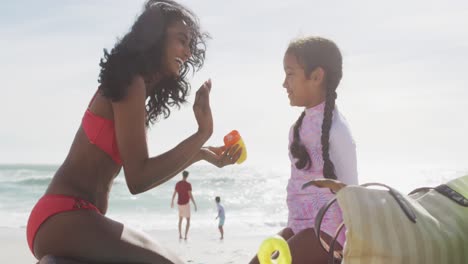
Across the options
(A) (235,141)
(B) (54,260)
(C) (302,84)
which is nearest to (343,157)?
(C) (302,84)

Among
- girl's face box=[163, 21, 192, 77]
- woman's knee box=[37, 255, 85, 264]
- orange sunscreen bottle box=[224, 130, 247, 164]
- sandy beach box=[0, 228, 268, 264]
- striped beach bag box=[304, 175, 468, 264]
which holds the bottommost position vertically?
sandy beach box=[0, 228, 268, 264]

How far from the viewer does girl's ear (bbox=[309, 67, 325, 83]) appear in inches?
114

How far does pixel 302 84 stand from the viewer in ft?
9.57

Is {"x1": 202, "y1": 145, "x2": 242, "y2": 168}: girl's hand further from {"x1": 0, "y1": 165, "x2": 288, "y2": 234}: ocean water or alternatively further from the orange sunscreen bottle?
{"x1": 0, "y1": 165, "x2": 288, "y2": 234}: ocean water

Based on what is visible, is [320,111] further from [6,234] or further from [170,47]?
[6,234]

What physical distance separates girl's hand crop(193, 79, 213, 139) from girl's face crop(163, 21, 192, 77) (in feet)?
0.65

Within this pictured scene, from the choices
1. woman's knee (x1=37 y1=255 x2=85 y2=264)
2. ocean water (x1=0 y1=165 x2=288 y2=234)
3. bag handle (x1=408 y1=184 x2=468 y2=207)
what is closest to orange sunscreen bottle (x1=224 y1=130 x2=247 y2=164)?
woman's knee (x1=37 y1=255 x2=85 y2=264)

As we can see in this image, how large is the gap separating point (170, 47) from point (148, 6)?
23cm

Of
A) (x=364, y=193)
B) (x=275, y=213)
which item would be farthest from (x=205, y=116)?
(x=275, y=213)

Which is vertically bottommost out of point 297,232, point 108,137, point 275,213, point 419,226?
point 275,213

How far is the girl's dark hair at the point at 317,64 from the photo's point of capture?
284 centimetres

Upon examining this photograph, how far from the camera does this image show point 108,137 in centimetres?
250

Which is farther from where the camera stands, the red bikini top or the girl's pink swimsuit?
the girl's pink swimsuit

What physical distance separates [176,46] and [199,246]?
10.7 meters
